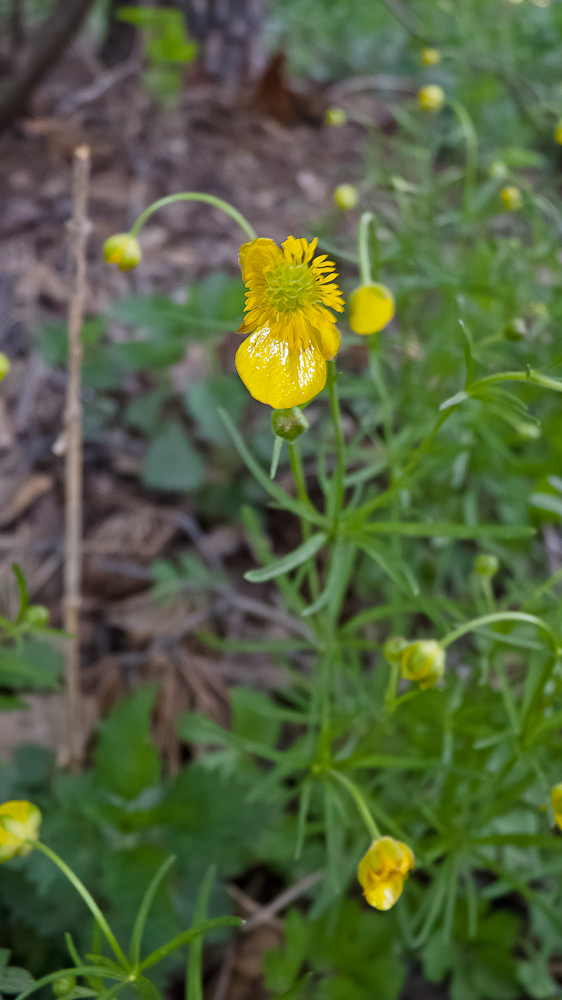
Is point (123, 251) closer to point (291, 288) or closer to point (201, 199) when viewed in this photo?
point (201, 199)

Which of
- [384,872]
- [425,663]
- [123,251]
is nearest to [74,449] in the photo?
[123,251]

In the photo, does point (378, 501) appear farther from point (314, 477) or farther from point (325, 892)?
point (314, 477)

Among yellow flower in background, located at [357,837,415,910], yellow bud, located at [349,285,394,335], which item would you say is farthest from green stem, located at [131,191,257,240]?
yellow flower in background, located at [357,837,415,910]

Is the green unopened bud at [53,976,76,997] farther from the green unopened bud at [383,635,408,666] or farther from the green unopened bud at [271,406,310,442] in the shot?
the green unopened bud at [271,406,310,442]

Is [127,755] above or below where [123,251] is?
below

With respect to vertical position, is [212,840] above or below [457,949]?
above

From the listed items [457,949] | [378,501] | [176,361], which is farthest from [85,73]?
[457,949]

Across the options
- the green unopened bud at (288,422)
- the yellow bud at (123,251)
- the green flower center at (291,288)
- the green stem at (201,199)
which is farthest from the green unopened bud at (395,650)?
the yellow bud at (123,251)
